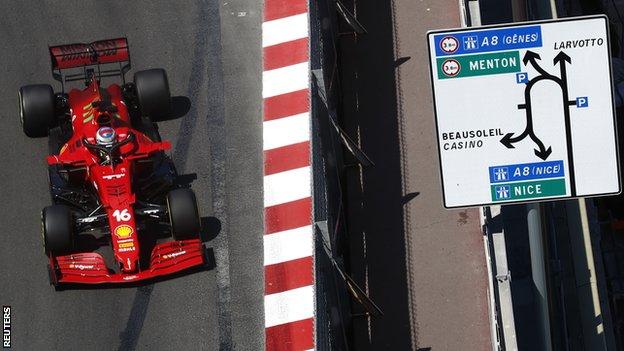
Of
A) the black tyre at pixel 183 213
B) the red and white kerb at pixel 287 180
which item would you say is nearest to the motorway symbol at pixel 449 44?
the red and white kerb at pixel 287 180

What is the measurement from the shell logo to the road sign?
620cm

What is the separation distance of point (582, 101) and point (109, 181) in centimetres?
745

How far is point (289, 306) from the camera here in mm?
14906

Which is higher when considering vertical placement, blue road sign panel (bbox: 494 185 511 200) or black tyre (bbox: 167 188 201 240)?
black tyre (bbox: 167 188 201 240)

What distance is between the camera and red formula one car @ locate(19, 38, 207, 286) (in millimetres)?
16047

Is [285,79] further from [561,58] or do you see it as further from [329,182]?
[561,58]

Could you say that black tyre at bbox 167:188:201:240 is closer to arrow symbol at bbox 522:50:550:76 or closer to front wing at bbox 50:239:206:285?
front wing at bbox 50:239:206:285

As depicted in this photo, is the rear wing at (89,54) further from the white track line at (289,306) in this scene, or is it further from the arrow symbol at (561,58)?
the arrow symbol at (561,58)

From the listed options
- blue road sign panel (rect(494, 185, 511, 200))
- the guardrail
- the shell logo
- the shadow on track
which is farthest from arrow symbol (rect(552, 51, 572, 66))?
the shell logo

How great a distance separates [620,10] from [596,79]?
18.5 meters

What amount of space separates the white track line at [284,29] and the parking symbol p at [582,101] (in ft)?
24.0

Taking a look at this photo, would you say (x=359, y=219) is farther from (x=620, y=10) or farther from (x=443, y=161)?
(x=620, y=10)

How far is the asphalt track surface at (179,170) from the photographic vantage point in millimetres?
16281

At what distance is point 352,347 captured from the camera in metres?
14.9
